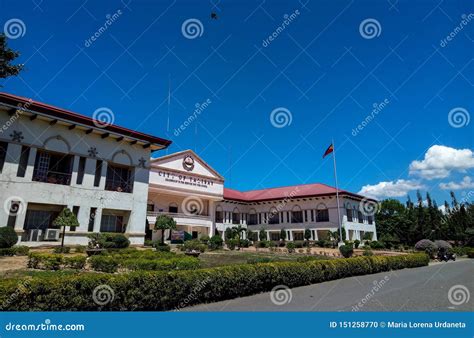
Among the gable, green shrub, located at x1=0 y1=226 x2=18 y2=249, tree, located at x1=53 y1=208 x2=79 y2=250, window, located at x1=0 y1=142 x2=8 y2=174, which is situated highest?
the gable

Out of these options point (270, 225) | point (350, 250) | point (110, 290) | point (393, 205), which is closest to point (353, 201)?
point (270, 225)

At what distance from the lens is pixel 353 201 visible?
40469mm

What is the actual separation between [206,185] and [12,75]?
2213cm

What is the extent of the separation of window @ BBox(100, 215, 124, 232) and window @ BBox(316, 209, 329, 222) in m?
24.3

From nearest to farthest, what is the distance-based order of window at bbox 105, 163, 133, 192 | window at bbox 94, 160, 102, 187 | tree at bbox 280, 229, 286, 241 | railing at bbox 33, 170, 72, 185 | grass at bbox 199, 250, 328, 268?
grass at bbox 199, 250, 328, 268, railing at bbox 33, 170, 72, 185, window at bbox 94, 160, 102, 187, window at bbox 105, 163, 133, 192, tree at bbox 280, 229, 286, 241

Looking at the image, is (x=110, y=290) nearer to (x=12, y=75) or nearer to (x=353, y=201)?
(x=12, y=75)

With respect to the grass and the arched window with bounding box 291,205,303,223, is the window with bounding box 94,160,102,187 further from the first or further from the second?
the arched window with bounding box 291,205,303,223

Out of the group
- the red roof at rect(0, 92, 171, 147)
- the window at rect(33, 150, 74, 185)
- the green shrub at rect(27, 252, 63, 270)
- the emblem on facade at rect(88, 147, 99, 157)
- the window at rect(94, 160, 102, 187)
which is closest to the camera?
the green shrub at rect(27, 252, 63, 270)

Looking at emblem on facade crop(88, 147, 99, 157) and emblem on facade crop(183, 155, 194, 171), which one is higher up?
emblem on facade crop(183, 155, 194, 171)

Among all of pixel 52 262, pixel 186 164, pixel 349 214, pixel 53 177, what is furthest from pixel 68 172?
pixel 349 214

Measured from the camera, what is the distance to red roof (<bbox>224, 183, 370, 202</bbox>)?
38.8 m

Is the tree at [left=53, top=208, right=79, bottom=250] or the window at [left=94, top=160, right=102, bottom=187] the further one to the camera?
the window at [left=94, top=160, right=102, bottom=187]

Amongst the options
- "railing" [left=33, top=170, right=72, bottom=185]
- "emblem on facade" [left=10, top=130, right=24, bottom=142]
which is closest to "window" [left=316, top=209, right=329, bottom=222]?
→ "railing" [left=33, top=170, right=72, bottom=185]

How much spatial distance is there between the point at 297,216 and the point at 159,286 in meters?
35.2
